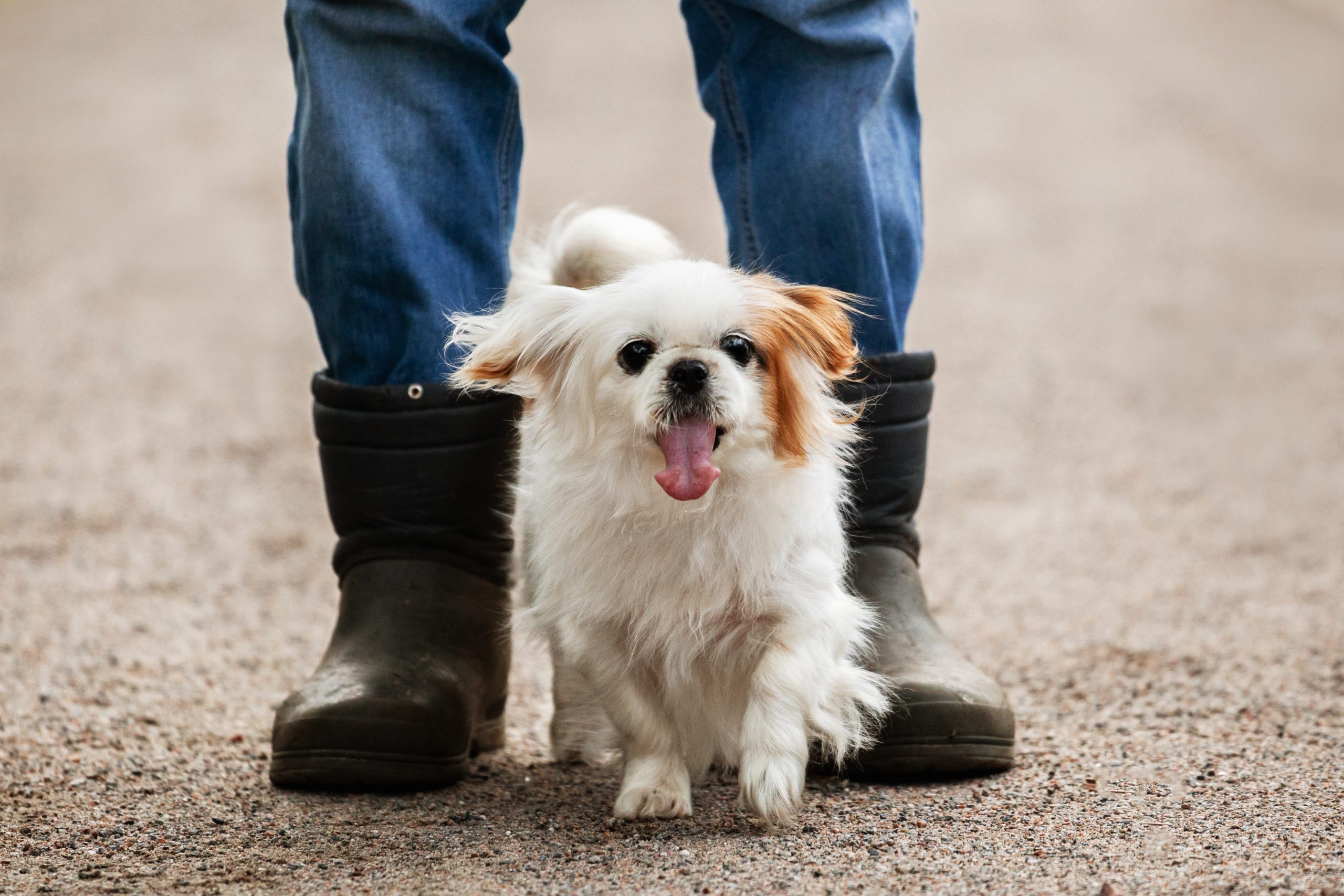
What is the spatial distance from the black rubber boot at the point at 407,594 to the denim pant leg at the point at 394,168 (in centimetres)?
10

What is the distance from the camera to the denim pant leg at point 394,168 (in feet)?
7.43

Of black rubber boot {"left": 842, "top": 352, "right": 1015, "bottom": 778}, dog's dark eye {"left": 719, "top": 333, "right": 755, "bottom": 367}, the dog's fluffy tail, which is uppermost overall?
the dog's fluffy tail

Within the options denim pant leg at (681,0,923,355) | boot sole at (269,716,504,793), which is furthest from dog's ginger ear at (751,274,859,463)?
boot sole at (269,716,504,793)

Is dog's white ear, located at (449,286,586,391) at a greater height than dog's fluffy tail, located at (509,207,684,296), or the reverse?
dog's fluffy tail, located at (509,207,684,296)

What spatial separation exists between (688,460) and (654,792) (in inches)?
21.1

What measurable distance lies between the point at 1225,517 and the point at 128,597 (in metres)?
3.70

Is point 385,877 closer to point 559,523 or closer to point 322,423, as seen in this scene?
point 559,523

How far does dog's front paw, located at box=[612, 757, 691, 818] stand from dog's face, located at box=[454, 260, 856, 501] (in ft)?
1.50

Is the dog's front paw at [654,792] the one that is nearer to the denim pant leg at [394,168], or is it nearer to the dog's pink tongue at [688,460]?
the dog's pink tongue at [688,460]

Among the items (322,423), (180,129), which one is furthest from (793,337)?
(180,129)

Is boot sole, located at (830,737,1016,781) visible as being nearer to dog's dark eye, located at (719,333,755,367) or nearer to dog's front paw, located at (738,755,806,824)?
dog's front paw, located at (738,755,806,824)

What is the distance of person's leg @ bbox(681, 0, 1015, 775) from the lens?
2258 mm

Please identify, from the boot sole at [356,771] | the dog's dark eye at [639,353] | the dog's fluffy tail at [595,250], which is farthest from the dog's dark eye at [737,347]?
the boot sole at [356,771]

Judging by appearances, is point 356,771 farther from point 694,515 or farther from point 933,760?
point 933,760
